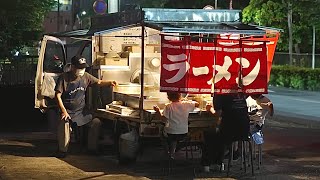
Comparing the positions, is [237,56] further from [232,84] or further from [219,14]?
[219,14]

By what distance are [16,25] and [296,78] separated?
14974 millimetres

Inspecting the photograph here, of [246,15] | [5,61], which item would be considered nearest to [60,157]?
[5,61]

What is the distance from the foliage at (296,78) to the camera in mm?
28095

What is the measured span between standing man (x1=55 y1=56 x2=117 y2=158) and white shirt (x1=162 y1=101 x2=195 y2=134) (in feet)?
5.48

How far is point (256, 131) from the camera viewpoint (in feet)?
30.7

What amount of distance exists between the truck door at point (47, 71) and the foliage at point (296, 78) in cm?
1822

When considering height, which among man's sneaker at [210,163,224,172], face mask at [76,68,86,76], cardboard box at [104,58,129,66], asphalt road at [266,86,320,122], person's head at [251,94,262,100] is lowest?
asphalt road at [266,86,320,122]

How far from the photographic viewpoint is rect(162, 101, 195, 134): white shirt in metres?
8.74

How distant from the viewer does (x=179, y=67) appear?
8805 millimetres

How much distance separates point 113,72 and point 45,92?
49.3 inches

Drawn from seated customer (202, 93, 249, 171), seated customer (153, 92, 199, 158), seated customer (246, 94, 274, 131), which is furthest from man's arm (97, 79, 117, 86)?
seated customer (246, 94, 274, 131)

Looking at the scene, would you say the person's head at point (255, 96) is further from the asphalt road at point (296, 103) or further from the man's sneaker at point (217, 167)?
the asphalt road at point (296, 103)

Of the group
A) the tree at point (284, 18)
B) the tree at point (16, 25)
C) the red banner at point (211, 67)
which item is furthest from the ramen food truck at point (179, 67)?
the tree at point (284, 18)

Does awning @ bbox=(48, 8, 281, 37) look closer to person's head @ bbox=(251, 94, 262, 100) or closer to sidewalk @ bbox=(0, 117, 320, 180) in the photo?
person's head @ bbox=(251, 94, 262, 100)
